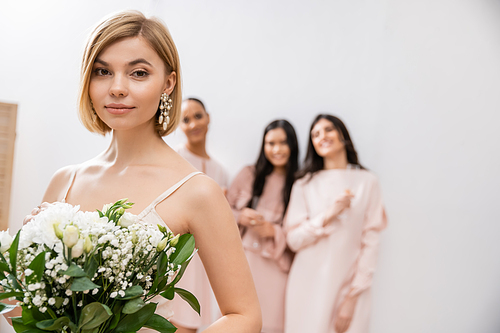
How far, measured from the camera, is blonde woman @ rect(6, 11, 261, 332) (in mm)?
1196

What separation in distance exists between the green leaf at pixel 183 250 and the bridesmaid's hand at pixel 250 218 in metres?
2.36

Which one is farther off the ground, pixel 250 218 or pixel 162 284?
pixel 162 284

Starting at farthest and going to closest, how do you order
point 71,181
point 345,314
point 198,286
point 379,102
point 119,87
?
1. point 379,102
2. point 345,314
3. point 198,286
4. point 71,181
5. point 119,87

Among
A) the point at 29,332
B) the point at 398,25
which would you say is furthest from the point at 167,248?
the point at 398,25

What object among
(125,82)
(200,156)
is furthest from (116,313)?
(200,156)

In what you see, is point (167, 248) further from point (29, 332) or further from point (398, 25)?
point (398, 25)

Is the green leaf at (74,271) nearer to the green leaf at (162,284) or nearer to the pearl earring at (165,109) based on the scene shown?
the green leaf at (162,284)

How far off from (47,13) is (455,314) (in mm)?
4021

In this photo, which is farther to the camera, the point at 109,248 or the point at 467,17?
the point at 467,17

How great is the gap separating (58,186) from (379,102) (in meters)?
2.76

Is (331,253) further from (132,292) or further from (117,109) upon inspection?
(132,292)

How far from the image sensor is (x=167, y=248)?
93 centimetres

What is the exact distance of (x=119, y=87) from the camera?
119 centimetres

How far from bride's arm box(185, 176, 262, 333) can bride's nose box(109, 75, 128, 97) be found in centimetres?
32
